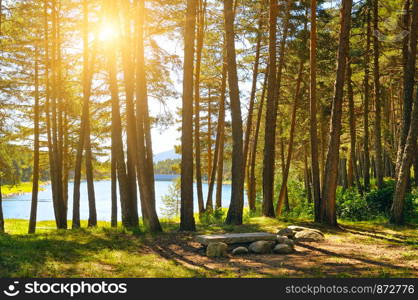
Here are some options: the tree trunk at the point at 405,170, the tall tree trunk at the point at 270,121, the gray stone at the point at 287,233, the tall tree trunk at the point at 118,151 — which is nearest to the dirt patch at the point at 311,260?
the gray stone at the point at 287,233

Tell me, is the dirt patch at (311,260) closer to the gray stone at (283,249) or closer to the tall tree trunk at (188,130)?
the gray stone at (283,249)

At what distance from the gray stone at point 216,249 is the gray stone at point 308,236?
8.89 feet

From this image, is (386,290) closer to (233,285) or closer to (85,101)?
(233,285)

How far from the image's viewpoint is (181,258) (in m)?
8.26

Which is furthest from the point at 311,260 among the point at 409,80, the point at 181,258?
the point at 409,80

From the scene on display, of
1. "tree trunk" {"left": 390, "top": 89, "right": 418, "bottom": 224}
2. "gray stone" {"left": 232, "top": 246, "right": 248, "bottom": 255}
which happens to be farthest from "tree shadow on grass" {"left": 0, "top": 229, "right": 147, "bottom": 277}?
"tree trunk" {"left": 390, "top": 89, "right": 418, "bottom": 224}

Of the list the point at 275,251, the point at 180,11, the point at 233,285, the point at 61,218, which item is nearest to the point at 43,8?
the point at 180,11

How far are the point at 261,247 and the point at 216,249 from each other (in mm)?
1079

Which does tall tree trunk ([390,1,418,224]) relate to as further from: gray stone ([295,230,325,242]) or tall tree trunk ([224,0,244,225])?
tall tree trunk ([224,0,244,225])

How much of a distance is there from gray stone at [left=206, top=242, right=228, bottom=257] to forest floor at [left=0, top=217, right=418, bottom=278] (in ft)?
0.66

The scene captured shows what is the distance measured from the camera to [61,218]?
1538 centimetres

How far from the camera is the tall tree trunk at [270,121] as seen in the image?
14328 millimetres

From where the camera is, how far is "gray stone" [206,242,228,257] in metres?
8.59

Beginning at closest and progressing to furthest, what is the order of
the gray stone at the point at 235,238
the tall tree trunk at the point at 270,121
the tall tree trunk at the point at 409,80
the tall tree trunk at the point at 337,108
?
1. the gray stone at the point at 235,238
2. the tall tree trunk at the point at 337,108
3. the tall tree trunk at the point at 409,80
4. the tall tree trunk at the point at 270,121
